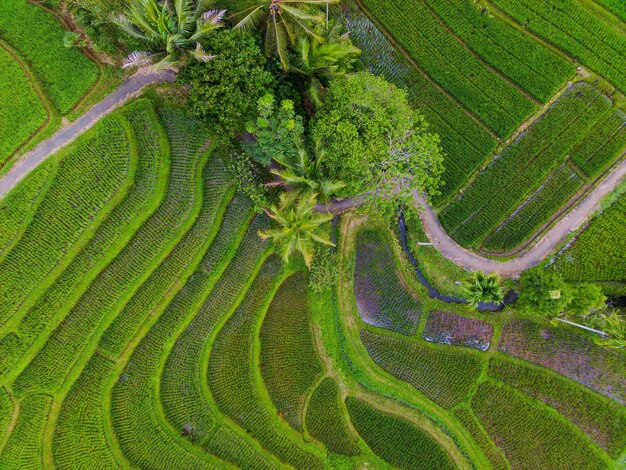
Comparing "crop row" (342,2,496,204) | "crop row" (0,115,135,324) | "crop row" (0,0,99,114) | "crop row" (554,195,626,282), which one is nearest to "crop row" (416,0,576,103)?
"crop row" (342,2,496,204)

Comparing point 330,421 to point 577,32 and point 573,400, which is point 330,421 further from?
point 577,32

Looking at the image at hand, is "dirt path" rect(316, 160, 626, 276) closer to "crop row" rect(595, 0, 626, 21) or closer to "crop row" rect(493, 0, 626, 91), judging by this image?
"crop row" rect(493, 0, 626, 91)

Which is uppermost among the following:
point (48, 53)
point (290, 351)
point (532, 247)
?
point (48, 53)

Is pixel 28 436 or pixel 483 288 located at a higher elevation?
pixel 28 436

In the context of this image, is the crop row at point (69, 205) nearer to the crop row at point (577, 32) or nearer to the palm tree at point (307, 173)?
the palm tree at point (307, 173)

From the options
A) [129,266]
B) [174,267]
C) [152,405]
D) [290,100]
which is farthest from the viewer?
[174,267]

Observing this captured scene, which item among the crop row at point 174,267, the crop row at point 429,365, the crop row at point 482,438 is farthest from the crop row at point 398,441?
the crop row at point 174,267

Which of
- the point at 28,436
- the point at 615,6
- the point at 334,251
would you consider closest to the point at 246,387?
the point at 334,251
